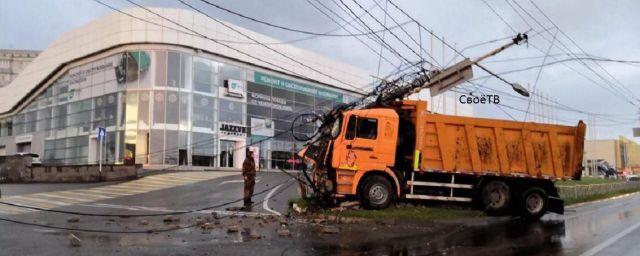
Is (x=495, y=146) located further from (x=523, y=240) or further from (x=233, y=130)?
(x=233, y=130)

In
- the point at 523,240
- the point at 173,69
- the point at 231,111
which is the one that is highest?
the point at 173,69

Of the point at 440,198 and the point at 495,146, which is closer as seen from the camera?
the point at 440,198

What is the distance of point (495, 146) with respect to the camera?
16.6m

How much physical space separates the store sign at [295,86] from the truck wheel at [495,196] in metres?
30.9

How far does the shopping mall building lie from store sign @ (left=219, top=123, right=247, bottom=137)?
8 cm

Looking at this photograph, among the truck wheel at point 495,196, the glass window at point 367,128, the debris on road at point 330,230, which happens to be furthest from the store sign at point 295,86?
the debris on road at point 330,230

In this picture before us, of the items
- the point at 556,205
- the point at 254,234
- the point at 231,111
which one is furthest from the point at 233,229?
the point at 231,111

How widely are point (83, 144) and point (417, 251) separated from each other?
38.3 metres

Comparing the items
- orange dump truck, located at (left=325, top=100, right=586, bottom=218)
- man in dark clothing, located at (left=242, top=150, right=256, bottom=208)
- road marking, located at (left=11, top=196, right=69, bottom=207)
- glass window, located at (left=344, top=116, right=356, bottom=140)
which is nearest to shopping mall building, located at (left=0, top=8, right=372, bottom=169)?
road marking, located at (left=11, top=196, right=69, bottom=207)

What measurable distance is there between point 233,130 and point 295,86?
27.0 feet

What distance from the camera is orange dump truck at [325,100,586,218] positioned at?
50.4 feet

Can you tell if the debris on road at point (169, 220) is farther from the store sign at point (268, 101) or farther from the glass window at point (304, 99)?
the glass window at point (304, 99)

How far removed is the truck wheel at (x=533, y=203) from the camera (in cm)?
1617

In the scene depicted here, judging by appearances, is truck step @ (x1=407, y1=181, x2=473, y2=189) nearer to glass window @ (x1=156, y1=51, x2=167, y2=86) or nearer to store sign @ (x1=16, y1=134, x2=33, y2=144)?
glass window @ (x1=156, y1=51, x2=167, y2=86)
